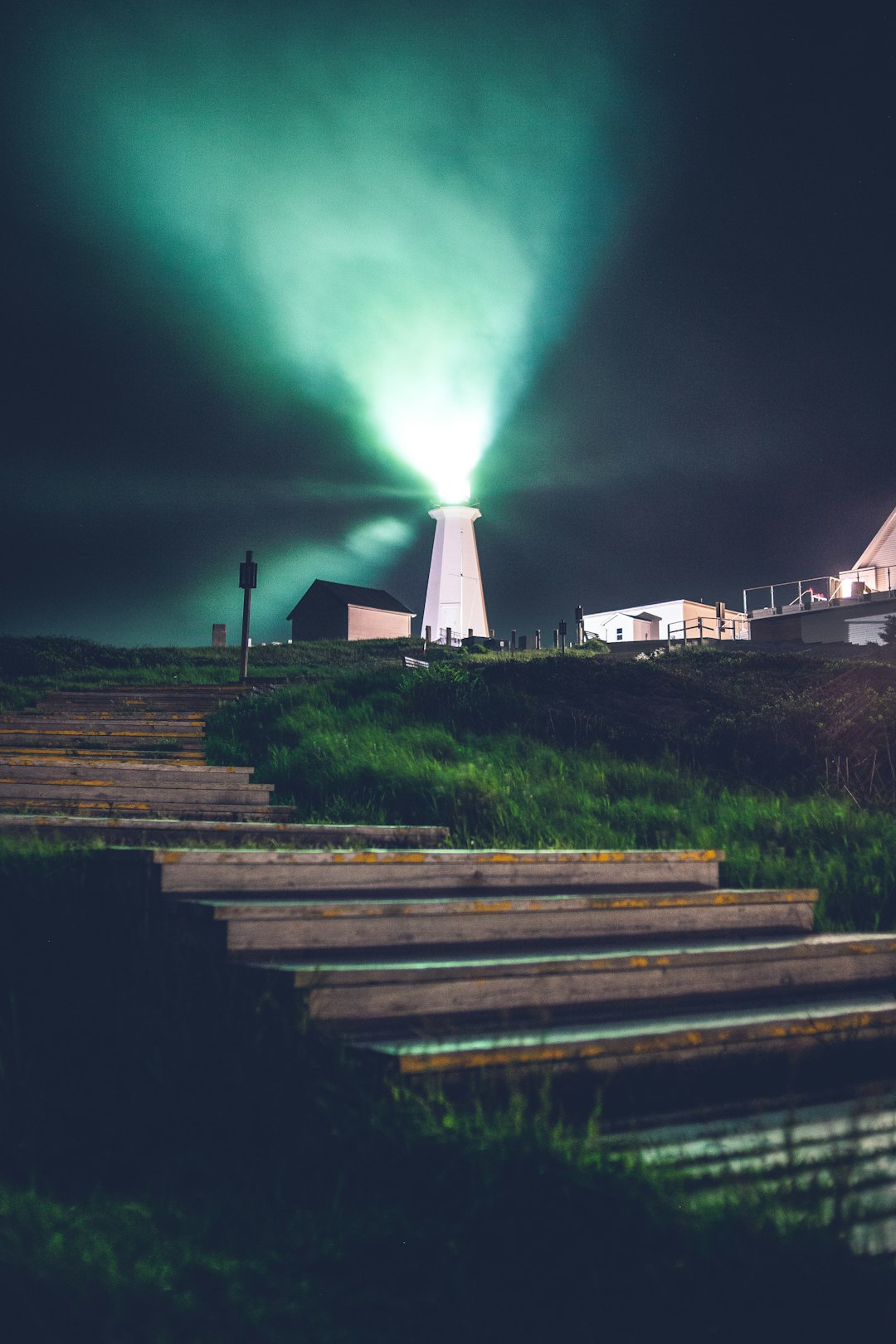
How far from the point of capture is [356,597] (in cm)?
4922

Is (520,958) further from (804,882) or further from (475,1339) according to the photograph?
(804,882)

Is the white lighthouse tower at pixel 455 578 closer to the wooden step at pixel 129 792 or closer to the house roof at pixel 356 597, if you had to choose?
the house roof at pixel 356 597

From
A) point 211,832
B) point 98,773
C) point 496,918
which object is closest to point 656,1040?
point 496,918

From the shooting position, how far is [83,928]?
3.29 m

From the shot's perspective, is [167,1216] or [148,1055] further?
[148,1055]

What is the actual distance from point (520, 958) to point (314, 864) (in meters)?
0.94

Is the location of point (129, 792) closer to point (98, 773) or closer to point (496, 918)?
point (98, 773)

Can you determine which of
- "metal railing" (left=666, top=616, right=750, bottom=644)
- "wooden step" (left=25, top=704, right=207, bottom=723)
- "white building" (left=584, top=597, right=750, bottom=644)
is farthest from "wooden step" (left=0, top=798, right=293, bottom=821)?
"white building" (left=584, top=597, right=750, bottom=644)

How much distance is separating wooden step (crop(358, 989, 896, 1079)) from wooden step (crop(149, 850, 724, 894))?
36.1 inches

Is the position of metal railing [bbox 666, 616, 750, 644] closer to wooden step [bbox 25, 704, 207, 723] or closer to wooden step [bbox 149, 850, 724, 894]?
wooden step [bbox 25, 704, 207, 723]

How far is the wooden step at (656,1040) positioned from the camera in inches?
88.1

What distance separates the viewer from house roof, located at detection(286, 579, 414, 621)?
47938 mm

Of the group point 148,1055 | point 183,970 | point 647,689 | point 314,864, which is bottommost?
point 148,1055

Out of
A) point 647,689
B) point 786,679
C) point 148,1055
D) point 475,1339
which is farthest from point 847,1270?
point 786,679
